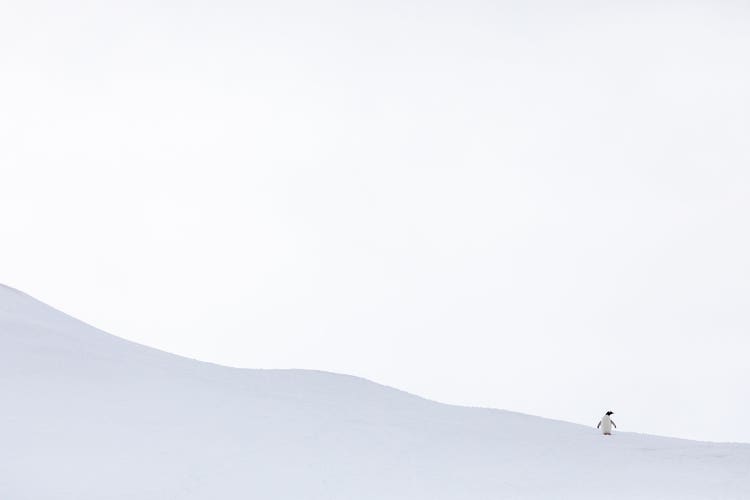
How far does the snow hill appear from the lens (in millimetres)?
25125

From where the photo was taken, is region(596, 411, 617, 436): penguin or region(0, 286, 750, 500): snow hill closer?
region(0, 286, 750, 500): snow hill

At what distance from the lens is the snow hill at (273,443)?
2512cm

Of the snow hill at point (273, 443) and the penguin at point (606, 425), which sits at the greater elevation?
the penguin at point (606, 425)

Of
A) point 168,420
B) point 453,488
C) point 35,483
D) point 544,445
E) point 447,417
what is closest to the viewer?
point 35,483

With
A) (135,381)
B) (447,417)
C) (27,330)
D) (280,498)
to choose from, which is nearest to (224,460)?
(280,498)

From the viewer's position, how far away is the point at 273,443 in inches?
1126

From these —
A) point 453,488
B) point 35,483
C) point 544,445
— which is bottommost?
point 35,483

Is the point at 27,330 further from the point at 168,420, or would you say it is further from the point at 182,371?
the point at 168,420

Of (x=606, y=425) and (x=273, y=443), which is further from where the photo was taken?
(x=606, y=425)

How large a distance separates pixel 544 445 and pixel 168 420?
897 centimetres

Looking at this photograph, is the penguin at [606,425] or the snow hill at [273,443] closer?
the snow hill at [273,443]

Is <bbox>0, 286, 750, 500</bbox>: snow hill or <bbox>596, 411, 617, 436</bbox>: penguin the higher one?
<bbox>596, 411, 617, 436</bbox>: penguin

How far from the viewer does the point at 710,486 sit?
27.4m

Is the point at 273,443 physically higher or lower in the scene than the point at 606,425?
lower
